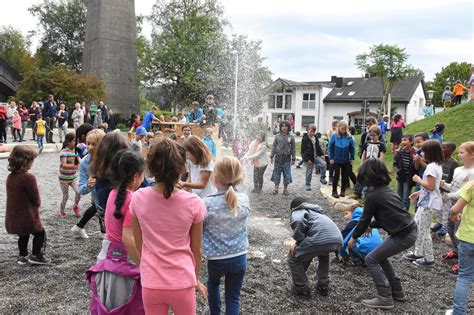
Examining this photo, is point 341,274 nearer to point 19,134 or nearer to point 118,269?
point 118,269

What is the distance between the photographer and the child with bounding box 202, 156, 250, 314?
3.34 meters

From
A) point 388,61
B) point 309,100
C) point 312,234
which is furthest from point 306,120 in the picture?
point 312,234

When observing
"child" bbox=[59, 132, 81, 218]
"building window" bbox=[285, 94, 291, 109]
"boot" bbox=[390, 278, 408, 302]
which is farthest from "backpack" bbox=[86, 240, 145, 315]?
"building window" bbox=[285, 94, 291, 109]

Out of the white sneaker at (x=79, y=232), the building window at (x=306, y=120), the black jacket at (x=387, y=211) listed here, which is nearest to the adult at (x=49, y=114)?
the white sneaker at (x=79, y=232)

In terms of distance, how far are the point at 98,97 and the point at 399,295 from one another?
28919mm

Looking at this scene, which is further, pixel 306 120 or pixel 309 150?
pixel 306 120

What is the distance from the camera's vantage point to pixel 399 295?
15.2ft

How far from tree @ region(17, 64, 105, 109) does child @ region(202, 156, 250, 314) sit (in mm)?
28135

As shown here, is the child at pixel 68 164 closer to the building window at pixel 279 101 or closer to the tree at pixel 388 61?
the tree at pixel 388 61

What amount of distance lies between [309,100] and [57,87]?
125 ft

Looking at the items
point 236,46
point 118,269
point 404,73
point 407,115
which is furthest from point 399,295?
point 407,115

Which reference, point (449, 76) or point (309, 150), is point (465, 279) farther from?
point (449, 76)

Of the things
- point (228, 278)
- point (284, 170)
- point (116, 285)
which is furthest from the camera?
point (284, 170)

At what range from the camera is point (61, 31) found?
173 ft
